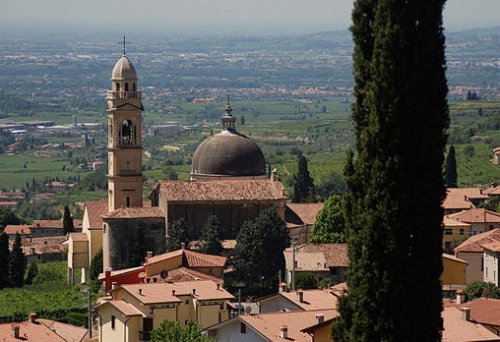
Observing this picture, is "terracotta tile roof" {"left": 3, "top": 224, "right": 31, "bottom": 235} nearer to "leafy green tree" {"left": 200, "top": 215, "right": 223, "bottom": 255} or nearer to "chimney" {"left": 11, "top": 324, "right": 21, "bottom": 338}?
"leafy green tree" {"left": 200, "top": 215, "right": 223, "bottom": 255}

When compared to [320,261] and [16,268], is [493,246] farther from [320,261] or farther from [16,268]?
Result: [16,268]

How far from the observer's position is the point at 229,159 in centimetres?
7688

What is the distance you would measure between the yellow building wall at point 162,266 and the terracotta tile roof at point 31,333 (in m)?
10.2

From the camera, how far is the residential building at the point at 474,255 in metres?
65.2

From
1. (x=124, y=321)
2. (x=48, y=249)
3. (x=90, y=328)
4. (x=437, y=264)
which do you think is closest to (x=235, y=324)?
(x=124, y=321)

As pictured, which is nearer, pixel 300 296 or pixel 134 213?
pixel 300 296

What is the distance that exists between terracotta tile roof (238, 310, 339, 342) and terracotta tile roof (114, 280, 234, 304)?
6346 millimetres

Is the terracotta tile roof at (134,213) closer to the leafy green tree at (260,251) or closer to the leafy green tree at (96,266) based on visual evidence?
the leafy green tree at (96,266)

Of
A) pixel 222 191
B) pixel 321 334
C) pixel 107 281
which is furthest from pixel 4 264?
pixel 321 334

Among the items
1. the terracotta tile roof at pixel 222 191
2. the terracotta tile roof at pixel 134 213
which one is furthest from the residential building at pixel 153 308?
the terracotta tile roof at pixel 222 191

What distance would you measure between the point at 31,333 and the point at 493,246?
933 inches

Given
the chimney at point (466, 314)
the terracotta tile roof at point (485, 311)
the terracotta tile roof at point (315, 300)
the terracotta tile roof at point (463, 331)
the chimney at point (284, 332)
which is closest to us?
the terracotta tile roof at point (463, 331)

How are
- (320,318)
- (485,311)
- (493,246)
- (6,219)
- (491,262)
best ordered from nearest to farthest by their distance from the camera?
1. (320,318)
2. (485,311)
3. (491,262)
4. (493,246)
5. (6,219)

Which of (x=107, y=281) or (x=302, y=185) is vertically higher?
(x=107, y=281)
